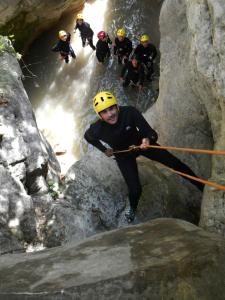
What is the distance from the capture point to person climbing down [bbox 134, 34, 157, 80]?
1029 cm

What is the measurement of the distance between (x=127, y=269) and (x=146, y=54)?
8.34 meters

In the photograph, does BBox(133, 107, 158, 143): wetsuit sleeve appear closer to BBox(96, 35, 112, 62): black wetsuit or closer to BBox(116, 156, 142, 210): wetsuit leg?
BBox(116, 156, 142, 210): wetsuit leg

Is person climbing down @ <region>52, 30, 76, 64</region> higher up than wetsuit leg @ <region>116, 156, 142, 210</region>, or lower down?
higher up

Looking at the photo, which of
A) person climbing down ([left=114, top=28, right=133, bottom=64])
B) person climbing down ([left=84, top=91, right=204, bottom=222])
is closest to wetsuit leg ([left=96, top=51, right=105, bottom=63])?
person climbing down ([left=114, top=28, right=133, bottom=64])

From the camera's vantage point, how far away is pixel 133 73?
10625 millimetres

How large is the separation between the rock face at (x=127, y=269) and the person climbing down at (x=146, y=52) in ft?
24.7

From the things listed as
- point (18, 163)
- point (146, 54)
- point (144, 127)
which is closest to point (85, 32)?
point (146, 54)

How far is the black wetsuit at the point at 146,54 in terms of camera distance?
34.0 feet

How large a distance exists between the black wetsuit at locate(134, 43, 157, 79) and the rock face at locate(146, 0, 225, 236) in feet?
7.68

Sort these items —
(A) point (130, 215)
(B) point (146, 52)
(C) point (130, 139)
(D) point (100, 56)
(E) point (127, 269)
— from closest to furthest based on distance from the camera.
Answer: (E) point (127, 269) → (C) point (130, 139) → (A) point (130, 215) → (B) point (146, 52) → (D) point (100, 56)

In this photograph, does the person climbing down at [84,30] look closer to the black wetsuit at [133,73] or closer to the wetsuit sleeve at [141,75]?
Result: the black wetsuit at [133,73]

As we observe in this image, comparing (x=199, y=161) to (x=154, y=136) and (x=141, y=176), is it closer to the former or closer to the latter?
(x=141, y=176)

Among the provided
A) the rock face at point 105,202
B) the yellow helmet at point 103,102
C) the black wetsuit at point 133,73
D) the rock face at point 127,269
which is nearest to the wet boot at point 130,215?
the rock face at point 105,202

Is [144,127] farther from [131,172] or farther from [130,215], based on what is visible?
[130,215]
